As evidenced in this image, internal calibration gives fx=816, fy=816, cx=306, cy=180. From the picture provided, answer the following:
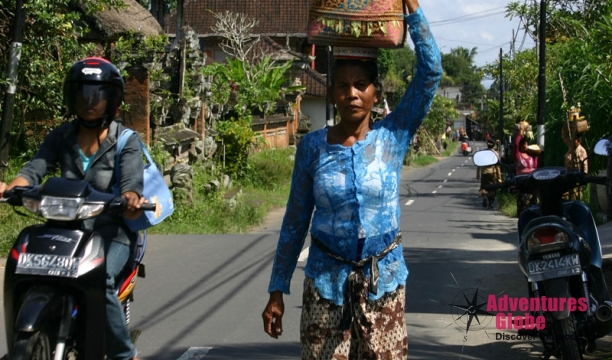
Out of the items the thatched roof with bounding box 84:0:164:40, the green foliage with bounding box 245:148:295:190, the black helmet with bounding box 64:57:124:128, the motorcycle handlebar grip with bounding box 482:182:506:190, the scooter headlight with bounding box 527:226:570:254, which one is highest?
the thatched roof with bounding box 84:0:164:40

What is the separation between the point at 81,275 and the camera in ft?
12.7

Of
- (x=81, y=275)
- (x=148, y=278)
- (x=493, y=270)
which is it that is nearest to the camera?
(x=81, y=275)

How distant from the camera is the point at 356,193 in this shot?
3.28 metres

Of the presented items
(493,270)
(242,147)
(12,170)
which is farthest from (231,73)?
(493,270)

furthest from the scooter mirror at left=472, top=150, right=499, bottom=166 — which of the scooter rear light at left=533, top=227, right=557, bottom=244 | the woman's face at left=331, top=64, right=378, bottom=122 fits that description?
the woman's face at left=331, top=64, right=378, bottom=122

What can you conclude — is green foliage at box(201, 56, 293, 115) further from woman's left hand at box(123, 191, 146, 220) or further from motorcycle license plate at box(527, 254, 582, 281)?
woman's left hand at box(123, 191, 146, 220)

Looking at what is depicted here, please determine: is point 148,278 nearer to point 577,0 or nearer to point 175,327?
point 175,327

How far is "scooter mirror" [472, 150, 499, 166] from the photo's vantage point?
217 inches

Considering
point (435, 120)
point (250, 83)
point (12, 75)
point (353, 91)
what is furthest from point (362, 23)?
point (435, 120)

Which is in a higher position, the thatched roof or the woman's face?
the thatched roof

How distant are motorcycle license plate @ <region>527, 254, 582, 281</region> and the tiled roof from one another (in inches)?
1493

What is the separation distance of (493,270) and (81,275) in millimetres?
6958

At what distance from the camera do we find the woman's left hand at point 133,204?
161 inches

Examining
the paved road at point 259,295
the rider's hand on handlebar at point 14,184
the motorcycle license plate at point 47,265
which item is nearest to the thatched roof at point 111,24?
the paved road at point 259,295
